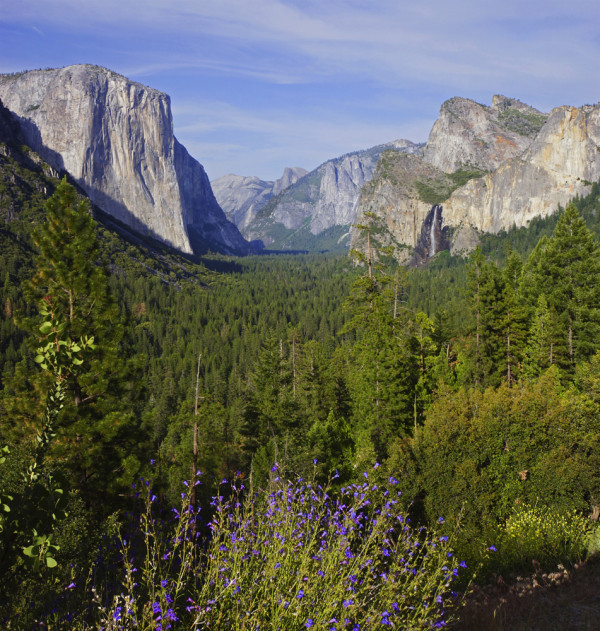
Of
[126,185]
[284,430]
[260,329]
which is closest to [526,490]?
[284,430]

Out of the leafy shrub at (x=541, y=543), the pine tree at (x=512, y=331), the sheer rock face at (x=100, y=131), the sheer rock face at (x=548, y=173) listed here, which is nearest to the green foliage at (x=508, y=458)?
the leafy shrub at (x=541, y=543)

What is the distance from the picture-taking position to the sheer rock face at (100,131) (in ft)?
568

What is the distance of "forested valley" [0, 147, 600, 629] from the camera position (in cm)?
352

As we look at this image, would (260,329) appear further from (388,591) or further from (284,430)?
(388,591)

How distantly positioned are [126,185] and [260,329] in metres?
123

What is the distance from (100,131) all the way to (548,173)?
174263mm

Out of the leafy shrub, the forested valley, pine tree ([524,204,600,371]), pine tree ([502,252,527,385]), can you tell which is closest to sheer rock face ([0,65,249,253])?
the forested valley

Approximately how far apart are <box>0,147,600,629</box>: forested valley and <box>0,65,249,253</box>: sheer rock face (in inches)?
6806

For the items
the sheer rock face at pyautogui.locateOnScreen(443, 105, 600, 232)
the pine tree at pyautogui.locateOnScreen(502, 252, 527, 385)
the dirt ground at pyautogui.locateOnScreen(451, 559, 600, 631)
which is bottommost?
the dirt ground at pyautogui.locateOnScreen(451, 559, 600, 631)

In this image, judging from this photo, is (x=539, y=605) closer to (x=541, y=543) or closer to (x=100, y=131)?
(x=541, y=543)

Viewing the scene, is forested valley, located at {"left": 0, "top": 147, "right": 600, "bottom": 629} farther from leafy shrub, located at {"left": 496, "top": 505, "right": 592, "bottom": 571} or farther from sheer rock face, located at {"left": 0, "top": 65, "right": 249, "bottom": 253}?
sheer rock face, located at {"left": 0, "top": 65, "right": 249, "bottom": 253}

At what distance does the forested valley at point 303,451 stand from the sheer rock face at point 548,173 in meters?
141

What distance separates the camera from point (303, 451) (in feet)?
54.1

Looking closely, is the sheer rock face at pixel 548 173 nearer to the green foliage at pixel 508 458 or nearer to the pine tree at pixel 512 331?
the pine tree at pixel 512 331
